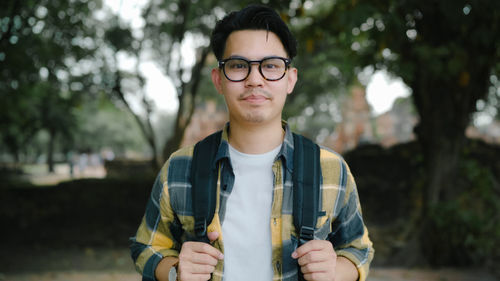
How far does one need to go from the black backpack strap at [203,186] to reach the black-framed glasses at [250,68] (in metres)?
0.30

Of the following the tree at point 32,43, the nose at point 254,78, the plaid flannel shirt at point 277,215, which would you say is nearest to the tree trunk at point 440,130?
the plaid flannel shirt at point 277,215

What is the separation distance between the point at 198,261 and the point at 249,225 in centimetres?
24

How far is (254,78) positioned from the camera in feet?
5.12

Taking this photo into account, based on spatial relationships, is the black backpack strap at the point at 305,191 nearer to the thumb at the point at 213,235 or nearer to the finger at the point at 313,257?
the finger at the point at 313,257

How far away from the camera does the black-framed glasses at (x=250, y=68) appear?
1.58 meters

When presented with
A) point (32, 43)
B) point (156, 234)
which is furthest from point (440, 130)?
point (32, 43)

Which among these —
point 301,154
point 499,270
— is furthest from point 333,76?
point 301,154

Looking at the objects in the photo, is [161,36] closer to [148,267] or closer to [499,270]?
[499,270]

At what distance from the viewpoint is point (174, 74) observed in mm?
14422

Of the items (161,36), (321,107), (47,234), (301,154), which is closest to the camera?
(301,154)

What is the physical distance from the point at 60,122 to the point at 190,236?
59.7 ft

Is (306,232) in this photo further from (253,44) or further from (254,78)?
(253,44)

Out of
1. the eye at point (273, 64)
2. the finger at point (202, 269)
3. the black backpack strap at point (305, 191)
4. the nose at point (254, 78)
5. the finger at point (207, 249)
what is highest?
the eye at point (273, 64)

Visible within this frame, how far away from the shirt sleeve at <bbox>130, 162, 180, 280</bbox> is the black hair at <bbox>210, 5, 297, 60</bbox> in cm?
55
